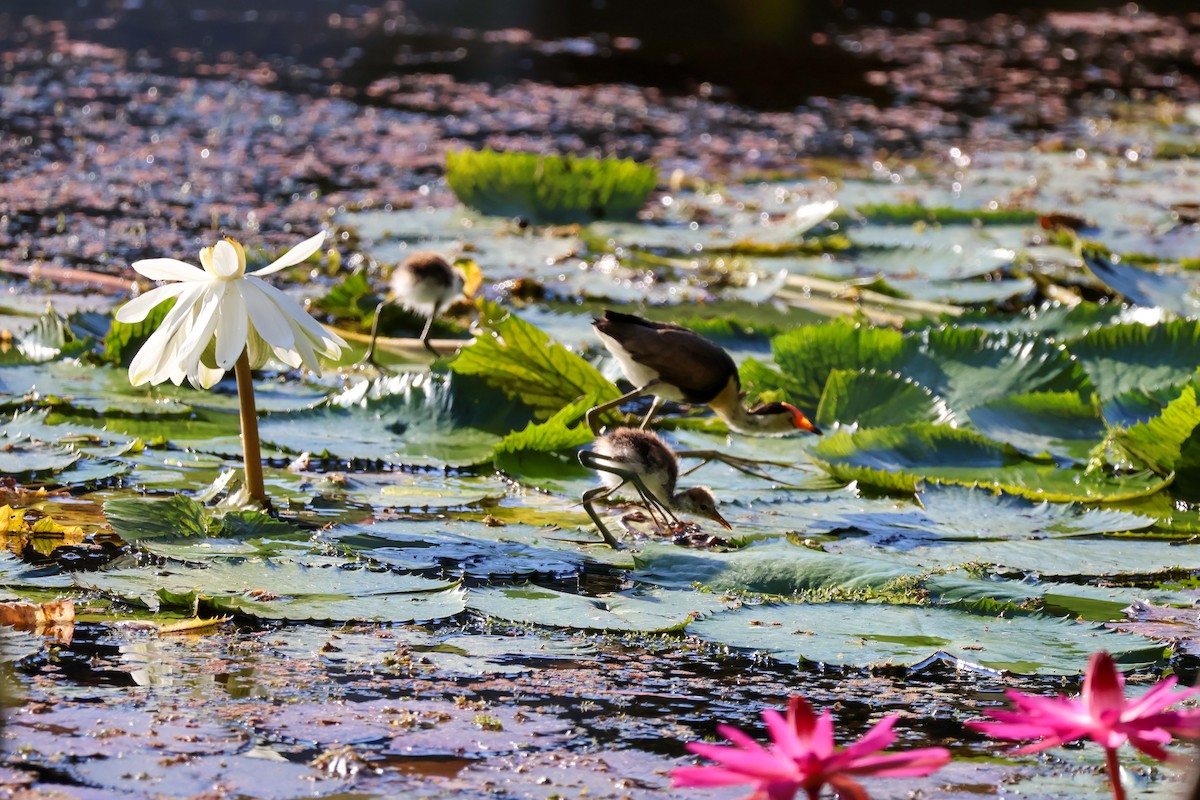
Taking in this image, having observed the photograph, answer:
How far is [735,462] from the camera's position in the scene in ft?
10.9

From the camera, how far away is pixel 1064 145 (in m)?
8.62

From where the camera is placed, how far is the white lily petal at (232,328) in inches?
97.7

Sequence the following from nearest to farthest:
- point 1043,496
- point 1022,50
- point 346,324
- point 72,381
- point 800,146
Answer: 1. point 1043,496
2. point 72,381
3. point 346,324
4. point 800,146
5. point 1022,50

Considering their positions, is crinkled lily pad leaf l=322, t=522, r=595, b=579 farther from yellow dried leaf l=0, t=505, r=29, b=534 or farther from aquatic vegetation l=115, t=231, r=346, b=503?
yellow dried leaf l=0, t=505, r=29, b=534

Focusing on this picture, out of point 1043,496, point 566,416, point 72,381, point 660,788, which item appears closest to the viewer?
point 660,788

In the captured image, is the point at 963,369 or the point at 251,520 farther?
→ the point at 963,369


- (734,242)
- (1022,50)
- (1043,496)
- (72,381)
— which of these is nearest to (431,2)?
(1022,50)

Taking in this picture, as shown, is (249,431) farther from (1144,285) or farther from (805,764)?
(1144,285)

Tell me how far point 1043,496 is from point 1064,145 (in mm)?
6112

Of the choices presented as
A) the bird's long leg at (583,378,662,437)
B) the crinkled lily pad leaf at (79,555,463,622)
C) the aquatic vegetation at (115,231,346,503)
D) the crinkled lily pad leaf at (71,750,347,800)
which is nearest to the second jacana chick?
the bird's long leg at (583,378,662,437)

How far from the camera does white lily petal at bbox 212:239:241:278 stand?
2.55m

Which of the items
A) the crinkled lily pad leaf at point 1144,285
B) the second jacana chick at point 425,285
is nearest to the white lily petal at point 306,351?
the second jacana chick at point 425,285

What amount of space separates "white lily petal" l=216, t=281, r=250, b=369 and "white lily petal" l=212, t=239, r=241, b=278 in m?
0.02

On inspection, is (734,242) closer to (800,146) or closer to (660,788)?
(800,146)
